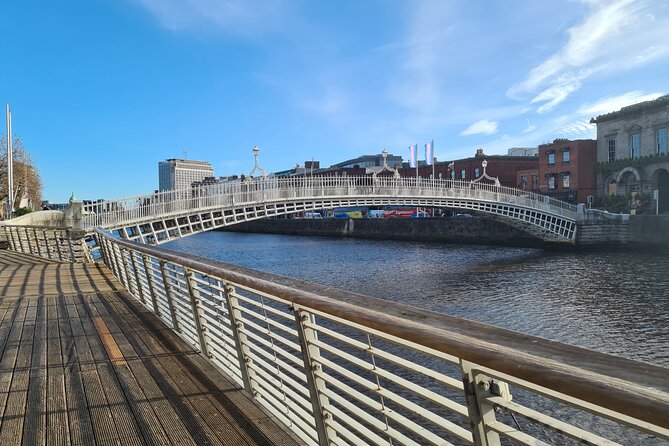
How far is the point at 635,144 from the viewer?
138 feet

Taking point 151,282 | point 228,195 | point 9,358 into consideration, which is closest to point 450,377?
point 9,358

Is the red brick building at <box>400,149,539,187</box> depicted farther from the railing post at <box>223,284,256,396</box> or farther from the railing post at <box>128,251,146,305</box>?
the railing post at <box>223,284,256,396</box>

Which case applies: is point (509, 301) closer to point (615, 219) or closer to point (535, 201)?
point (535, 201)

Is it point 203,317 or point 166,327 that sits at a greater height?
point 203,317

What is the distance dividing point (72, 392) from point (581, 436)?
3.64m

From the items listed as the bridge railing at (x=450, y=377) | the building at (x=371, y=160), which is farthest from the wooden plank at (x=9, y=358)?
the building at (x=371, y=160)

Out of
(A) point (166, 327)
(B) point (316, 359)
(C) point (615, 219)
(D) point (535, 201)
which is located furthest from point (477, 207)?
(B) point (316, 359)

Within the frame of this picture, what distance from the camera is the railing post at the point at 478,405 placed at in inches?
57.7

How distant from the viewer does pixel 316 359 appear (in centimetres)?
251

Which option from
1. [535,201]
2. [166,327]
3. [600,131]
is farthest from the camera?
[600,131]

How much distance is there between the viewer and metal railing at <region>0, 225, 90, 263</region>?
1564 cm

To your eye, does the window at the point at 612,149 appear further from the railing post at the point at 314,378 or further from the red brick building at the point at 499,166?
the railing post at the point at 314,378

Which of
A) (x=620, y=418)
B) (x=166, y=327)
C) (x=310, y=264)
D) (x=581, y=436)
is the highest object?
(x=620, y=418)

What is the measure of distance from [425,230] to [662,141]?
2166cm
